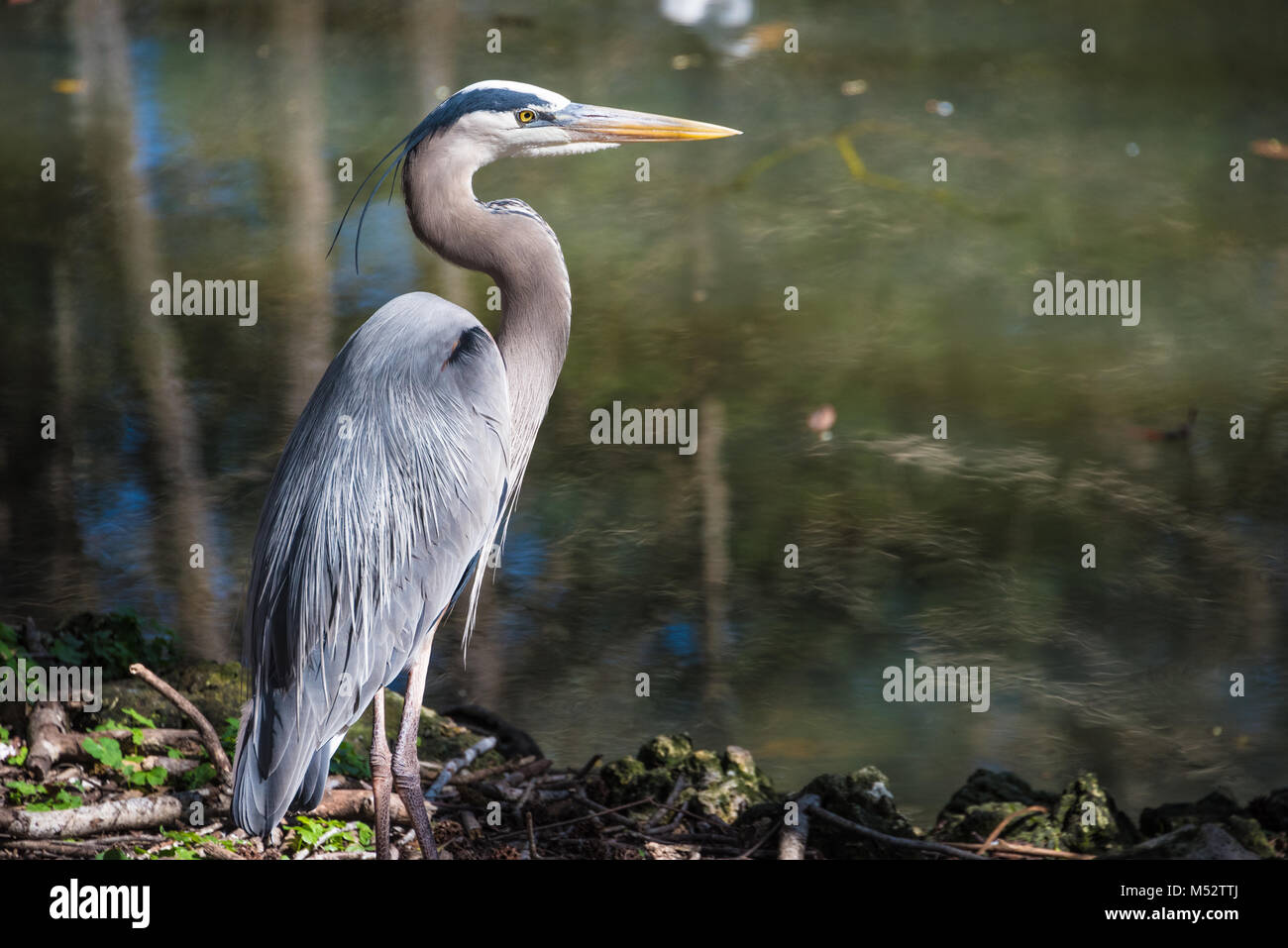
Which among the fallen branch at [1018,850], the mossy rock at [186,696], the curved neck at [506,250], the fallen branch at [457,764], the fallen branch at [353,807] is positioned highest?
the curved neck at [506,250]

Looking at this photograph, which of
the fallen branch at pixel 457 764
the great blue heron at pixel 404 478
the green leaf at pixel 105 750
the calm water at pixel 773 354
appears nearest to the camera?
the great blue heron at pixel 404 478

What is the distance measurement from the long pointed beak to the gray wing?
22.4 inches

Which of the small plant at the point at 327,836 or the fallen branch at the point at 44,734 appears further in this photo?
the fallen branch at the point at 44,734

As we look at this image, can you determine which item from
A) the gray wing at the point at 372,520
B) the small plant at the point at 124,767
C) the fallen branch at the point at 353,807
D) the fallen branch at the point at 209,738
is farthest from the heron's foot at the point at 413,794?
the small plant at the point at 124,767

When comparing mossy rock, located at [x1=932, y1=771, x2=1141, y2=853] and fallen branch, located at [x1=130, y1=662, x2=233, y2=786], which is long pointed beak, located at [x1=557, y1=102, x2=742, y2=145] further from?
mossy rock, located at [x1=932, y1=771, x2=1141, y2=853]

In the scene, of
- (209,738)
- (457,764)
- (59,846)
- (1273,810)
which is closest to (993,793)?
(1273,810)

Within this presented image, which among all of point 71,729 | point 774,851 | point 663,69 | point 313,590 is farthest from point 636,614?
point 663,69

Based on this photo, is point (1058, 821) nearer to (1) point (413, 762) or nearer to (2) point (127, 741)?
(1) point (413, 762)

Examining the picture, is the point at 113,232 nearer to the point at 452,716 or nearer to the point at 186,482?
the point at 186,482

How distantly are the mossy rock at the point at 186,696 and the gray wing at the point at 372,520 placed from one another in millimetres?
669

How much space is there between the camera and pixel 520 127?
340 centimetres

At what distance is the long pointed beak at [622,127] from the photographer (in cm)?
345

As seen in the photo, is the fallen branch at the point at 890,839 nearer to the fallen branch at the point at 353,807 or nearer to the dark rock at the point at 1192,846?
the dark rock at the point at 1192,846

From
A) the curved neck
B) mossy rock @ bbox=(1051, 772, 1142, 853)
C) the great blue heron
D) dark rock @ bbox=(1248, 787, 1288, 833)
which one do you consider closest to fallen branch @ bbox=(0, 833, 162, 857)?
the great blue heron
